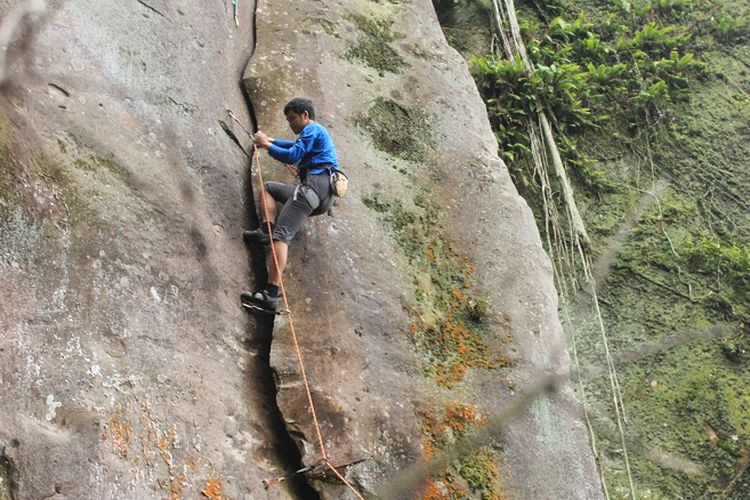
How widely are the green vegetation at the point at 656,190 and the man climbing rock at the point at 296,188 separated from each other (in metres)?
3.75

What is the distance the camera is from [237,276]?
6004 mm

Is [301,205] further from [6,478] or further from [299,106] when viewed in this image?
[6,478]

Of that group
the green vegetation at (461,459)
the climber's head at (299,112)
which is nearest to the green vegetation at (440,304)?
the green vegetation at (461,459)

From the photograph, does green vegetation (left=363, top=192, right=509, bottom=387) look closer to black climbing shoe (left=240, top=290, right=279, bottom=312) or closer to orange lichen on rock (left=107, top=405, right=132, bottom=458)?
black climbing shoe (left=240, top=290, right=279, bottom=312)

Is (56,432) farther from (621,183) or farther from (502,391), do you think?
(621,183)

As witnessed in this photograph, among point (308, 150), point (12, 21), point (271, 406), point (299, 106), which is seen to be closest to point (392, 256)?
point (308, 150)

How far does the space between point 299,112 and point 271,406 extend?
249 cm

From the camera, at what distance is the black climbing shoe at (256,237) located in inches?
243

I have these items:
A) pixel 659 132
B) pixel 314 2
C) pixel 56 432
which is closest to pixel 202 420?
pixel 56 432

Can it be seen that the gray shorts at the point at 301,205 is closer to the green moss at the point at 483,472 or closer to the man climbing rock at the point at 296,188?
the man climbing rock at the point at 296,188

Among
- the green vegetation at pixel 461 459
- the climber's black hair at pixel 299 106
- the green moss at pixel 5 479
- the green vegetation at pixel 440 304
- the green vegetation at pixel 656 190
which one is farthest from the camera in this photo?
the green vegetation at pixel 656 190

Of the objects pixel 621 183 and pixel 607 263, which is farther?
pixel 621 183

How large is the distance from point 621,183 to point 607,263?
1426 millimetres

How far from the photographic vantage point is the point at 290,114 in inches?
251
